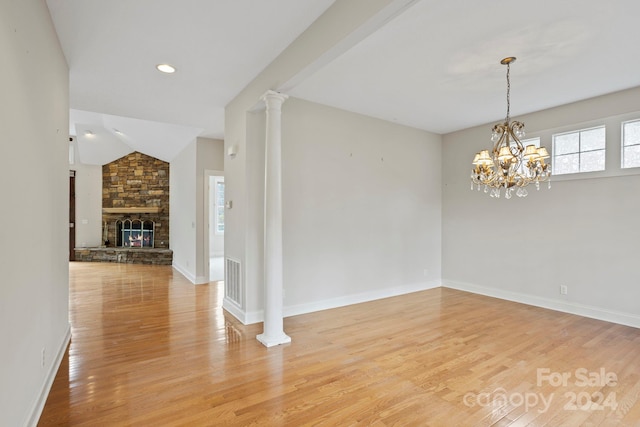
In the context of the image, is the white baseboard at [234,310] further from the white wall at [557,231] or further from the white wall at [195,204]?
the white wall at [557,231]

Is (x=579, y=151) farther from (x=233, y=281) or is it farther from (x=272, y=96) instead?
(x=233, y=281)

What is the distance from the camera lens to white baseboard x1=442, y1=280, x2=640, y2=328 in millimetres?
3835

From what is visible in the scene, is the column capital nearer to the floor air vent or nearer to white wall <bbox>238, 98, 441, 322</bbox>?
white wall <bbox>238, 98, 441, 322</bbox>

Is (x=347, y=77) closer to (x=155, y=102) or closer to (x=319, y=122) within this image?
(x=319, y=122)

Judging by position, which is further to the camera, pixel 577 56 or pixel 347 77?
pixel 347 77

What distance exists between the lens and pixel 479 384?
2459 millimetres

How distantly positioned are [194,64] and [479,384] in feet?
12.4

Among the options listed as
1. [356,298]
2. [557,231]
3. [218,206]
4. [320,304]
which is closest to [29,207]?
[320,304]

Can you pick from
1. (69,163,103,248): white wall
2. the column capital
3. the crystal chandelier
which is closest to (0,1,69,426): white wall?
the column capital

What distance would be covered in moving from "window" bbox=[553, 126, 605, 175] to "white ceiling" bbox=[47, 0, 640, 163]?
0.50 meters

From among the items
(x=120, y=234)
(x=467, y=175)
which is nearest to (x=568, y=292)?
(x=467, y=175)

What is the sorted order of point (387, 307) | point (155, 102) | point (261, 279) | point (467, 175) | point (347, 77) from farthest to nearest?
point (467, 175), point (387, 307), point (155, 102), point (261, 279), point (347, 77)

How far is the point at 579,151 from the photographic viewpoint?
4.26 m

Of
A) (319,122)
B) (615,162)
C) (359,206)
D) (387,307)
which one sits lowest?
(387,307)
